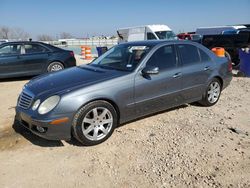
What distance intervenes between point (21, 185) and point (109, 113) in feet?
5.21

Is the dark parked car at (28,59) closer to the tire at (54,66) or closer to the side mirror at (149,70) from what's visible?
the tire at (54,66)

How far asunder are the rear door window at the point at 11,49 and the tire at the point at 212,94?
22.4 ft

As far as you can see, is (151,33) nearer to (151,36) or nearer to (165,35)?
(151,36)

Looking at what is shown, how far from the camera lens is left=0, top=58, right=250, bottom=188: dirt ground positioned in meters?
3.09

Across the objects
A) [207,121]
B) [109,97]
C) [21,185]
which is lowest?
[21,185]

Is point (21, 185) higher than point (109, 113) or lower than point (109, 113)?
lower

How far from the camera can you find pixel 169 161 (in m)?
3.47

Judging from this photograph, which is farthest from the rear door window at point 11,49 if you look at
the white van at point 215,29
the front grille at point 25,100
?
the white van at point 215,29

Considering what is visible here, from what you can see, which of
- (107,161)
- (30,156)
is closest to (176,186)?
(107,161)

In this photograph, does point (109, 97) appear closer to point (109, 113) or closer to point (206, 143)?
point (109, 113)

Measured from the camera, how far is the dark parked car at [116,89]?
3.65m

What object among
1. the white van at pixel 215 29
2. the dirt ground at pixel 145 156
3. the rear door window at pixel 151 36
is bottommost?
the dirt ground at pixel 145 156

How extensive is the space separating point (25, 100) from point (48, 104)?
2.00 ft

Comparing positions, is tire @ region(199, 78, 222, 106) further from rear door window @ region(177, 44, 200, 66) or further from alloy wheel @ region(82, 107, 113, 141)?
alloy wheel @ region(82, 107, 113, 141)
